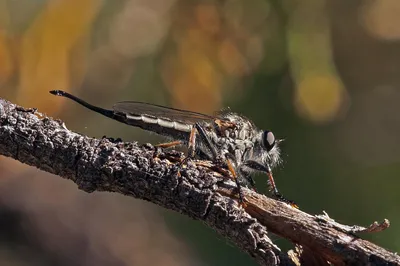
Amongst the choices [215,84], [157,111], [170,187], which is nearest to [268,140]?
[157,111]

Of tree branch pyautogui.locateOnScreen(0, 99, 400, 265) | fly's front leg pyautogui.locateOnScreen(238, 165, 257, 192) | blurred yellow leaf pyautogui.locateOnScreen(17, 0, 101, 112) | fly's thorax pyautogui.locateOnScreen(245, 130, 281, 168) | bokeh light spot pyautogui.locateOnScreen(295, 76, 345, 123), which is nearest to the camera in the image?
tree branch pyautogui.locateOnScreen(0, 99, 400, 265)

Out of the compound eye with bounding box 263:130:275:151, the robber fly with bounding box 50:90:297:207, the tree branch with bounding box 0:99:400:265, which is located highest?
the compound eye with bounding box 263:130:275:151

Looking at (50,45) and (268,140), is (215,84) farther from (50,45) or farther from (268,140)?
(268,140)

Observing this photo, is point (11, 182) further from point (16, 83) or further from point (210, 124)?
point (210, 124)

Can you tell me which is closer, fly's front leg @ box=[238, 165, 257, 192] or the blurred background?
fly's front leg @ box=[238, 165, 257, 192]

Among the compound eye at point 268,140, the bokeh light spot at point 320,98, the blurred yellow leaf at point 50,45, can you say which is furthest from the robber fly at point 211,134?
the blurred yellow leaf at point 50,45

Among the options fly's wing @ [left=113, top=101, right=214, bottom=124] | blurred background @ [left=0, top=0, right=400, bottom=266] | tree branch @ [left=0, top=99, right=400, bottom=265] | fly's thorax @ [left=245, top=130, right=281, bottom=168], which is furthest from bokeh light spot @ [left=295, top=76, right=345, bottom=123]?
tree branch @ [left=0, top=99, right=400, bottom=265]

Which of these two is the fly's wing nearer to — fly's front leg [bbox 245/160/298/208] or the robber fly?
the robber fly
